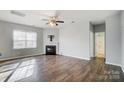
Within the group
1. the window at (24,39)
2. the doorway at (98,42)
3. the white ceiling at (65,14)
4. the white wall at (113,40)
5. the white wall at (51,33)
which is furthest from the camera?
the white wall at (51,33)

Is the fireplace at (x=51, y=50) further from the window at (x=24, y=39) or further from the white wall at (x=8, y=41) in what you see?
the white wall at (x=8, y=41)

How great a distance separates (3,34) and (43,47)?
3530 millimetres

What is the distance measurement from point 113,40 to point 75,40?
2.59 metres

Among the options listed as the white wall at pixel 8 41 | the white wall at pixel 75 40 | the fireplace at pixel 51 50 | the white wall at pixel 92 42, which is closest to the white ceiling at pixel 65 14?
the white wall at pixel 8 41

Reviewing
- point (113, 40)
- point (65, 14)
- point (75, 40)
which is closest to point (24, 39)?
point (75, 40)

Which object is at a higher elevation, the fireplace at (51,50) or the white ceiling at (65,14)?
the white ceiling at (65,14)

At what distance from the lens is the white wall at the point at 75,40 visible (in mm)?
5848

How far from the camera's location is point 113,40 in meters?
4.42

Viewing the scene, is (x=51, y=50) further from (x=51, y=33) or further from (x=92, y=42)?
(x=92, y=42)

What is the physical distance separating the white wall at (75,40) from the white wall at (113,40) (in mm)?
1291

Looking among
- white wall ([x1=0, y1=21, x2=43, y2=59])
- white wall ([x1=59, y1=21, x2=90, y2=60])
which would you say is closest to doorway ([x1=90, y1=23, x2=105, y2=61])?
white wall ([x1=59, y1=21, x2=90, y2=60])

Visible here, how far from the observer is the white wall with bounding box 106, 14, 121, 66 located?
13.8 ft
